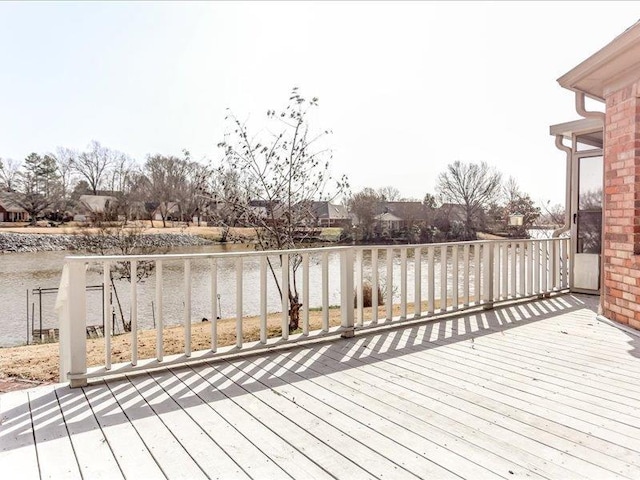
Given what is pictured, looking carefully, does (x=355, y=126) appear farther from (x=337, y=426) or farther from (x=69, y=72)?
(x=337, y=426)

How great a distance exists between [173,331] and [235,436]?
422 centimetres

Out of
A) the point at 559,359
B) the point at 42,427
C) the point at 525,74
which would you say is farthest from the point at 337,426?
the point at 525,74

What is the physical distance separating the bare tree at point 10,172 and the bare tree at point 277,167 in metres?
38.2

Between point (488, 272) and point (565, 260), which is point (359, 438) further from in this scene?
point (565, 260)

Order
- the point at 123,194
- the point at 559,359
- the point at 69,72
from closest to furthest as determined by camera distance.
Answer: the point at 559,359 < the point at 69,72 < the point at 123,194

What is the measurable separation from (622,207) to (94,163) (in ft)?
147

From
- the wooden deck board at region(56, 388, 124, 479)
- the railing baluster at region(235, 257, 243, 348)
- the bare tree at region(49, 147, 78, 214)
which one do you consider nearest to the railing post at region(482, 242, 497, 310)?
the railing baluster at region(235, 257, 243, 348)

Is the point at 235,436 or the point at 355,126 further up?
the point at 355,126

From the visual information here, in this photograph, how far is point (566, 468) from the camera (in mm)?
1729

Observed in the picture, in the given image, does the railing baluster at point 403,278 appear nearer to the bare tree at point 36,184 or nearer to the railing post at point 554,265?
the railing post at point 554,265

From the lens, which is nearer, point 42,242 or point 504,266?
point 504,266

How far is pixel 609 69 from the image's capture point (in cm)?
389

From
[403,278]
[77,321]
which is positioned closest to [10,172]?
[77,321]

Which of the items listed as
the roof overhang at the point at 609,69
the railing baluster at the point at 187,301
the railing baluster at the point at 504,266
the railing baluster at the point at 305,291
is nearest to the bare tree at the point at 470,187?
the railing baluster at the point at 504,266
